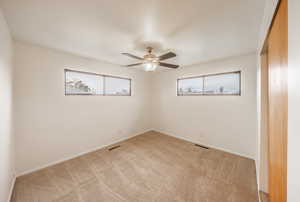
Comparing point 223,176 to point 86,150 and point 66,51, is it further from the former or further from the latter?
point 66,51

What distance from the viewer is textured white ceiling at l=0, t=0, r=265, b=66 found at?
Answer: 1.27 meters

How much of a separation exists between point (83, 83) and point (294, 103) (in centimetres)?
346

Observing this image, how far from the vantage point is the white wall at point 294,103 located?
524 mm

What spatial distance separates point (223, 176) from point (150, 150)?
1.71 meters

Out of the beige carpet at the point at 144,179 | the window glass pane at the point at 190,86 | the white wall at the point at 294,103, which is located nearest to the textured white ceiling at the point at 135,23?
the white wall at the point at 294,103

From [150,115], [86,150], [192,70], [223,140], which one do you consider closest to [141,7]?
[192,70]

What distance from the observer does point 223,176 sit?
2.08 meters

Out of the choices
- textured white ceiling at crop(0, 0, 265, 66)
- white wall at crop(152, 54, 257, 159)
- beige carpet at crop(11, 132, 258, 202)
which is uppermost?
textured white ceiling at crop(0, 0, 265, 66)

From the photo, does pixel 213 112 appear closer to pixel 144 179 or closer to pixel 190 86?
pixel 190 86

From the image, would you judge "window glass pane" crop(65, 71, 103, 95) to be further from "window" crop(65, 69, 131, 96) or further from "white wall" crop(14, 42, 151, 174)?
"white wall" crop(14, 42, 151, 174)

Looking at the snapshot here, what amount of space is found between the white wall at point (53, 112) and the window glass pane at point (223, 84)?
9.41ft

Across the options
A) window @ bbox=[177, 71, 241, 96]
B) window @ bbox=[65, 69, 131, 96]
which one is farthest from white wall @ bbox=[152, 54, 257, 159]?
window @ bbox=[65, 69, 131, 96]

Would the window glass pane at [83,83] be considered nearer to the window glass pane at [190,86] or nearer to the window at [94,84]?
the window at [94,84]

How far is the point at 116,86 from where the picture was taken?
3.69 m
